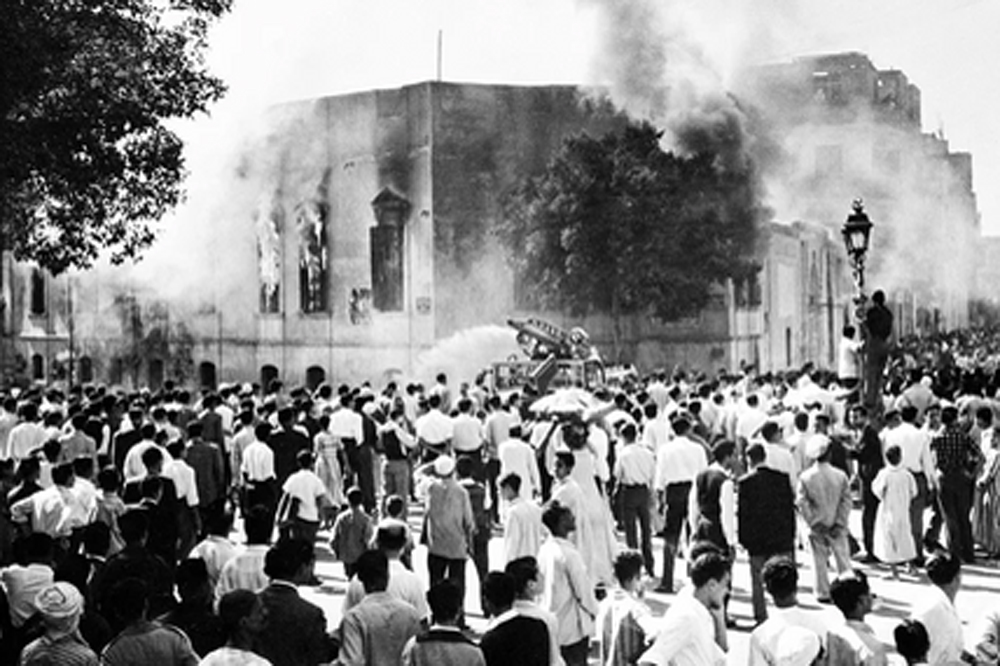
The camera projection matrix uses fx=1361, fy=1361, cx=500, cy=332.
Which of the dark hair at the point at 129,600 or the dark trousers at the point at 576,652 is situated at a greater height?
the dark hair at the point at 129,600

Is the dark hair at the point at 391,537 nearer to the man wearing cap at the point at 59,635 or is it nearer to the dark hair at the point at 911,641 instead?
the man wearing cap at the point at 59,635

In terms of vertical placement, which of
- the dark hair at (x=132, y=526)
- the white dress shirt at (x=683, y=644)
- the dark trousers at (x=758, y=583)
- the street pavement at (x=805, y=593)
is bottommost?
the street pavement at (x=805, y=593)

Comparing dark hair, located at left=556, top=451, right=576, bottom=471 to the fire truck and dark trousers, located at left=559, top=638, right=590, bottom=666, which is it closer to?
dark trousers, located at left=559, top=638, right=590, bottom=666

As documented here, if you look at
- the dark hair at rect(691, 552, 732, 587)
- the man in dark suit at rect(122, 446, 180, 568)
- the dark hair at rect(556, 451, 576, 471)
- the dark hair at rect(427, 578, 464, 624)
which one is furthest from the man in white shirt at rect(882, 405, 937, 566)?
the dark hair at rect(427, 578, 464, 624)

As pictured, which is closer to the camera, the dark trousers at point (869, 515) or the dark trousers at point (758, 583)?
the dark trousers at point (758, 583)

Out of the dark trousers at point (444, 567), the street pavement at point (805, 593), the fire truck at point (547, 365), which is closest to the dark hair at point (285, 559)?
the dark trousers at point (444, 567)

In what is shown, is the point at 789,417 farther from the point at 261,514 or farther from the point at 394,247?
the point at 394,247

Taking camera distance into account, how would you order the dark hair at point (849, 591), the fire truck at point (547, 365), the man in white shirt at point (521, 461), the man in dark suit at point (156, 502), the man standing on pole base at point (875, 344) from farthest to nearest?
the fire truck at point (547, 365) → the man standing on pole base at point (875, 344) → the man in white shirt at point (521, 461) → the man in dark suit at point (156, 502) → the dark hair at point (849, 591)

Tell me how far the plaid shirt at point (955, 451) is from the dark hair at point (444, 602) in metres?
9.81

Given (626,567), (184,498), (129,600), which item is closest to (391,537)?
(626,567)

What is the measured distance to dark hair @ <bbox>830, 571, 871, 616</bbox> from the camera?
22.3 ft

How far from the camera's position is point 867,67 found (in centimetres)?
7369

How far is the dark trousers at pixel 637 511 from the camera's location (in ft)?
46.6

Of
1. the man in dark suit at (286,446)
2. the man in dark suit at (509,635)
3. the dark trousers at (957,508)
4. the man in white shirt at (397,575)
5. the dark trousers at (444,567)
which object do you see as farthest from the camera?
the man in dark suit at (286,446)
